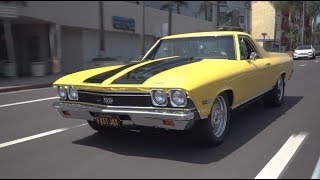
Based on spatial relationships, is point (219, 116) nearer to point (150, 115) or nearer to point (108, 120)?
point (150, 115)

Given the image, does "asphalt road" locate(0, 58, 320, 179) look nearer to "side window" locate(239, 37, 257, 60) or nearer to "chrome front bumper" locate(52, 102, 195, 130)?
"chrome front bumper" locate(52, 102, 195, 130)

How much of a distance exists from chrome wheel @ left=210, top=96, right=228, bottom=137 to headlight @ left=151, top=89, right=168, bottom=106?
831 millimetres

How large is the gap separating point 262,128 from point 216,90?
1890 millimetres

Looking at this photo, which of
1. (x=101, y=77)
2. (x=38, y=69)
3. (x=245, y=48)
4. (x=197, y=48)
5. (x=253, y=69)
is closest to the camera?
(x=101, y=77)

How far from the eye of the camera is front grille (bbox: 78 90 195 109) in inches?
223

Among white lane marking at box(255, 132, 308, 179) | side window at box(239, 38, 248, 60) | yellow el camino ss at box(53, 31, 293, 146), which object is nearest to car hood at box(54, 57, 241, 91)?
yellow el camino ss at box(53, 31, 293, 146)

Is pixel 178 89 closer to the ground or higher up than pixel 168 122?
higher up

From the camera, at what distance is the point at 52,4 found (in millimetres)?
3969

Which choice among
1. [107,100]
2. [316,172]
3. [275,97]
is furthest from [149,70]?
[275,97]

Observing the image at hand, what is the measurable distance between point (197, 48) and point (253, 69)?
0.98 m

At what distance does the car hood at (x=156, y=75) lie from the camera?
18.4 feet

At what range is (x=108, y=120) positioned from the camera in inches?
233

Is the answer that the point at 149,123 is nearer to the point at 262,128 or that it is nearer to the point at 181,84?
the point at 181,84

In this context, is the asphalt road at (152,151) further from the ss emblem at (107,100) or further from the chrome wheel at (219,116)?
the ss emblem at (107,100)
